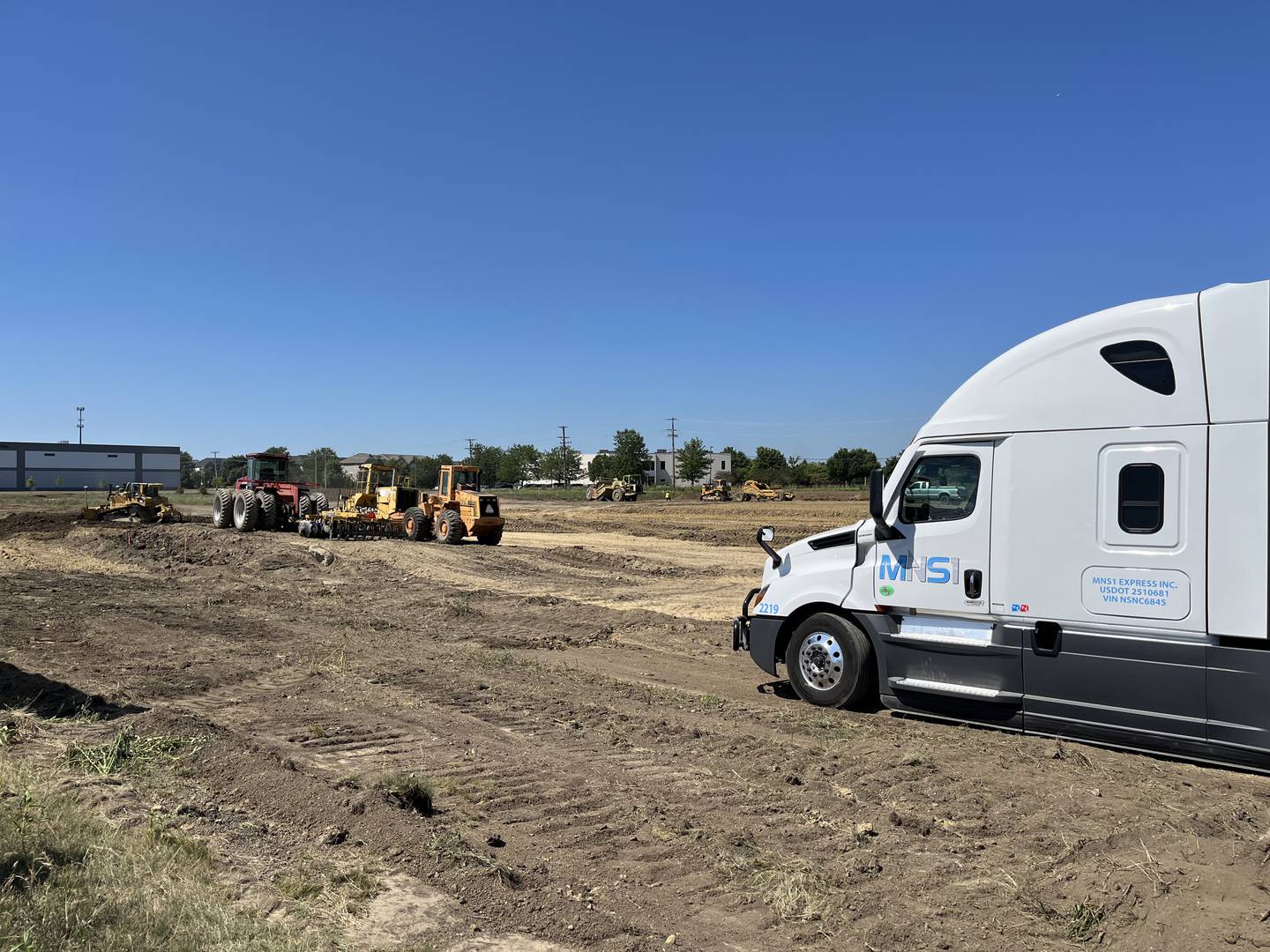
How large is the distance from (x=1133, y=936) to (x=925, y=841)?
1.18 meters

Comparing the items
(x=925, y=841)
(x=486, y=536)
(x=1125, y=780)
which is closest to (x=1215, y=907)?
(x=925, y=841)

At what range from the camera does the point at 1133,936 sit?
3.98 metres

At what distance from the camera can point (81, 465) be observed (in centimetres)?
9894

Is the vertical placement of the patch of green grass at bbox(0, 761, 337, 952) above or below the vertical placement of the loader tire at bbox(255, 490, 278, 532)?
below

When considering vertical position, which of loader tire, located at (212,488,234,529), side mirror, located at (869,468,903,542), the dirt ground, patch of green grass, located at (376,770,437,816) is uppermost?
side mirror, located at (869,468,903,542)

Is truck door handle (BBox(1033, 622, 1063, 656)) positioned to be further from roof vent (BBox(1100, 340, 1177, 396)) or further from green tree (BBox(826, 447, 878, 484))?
green tree (BBox(826, 447, 878, 484))

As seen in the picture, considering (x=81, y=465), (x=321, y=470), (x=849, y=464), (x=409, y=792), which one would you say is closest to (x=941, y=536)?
(x=409, y=792)

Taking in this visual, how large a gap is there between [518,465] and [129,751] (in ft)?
392

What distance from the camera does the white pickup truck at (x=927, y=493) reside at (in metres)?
7.32

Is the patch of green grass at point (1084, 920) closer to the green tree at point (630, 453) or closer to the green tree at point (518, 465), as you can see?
the green tree at point (630, 453)

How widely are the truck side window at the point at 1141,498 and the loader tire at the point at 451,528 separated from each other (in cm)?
2104

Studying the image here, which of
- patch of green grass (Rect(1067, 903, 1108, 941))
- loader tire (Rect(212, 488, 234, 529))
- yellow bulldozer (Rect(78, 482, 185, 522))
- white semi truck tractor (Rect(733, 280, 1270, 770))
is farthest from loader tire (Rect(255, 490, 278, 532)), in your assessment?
patch of green grass (Rect(1067, 903, 1108, 941))

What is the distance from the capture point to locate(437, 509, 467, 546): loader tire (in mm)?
25359

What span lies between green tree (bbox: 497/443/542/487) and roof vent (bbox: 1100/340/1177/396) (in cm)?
11888
